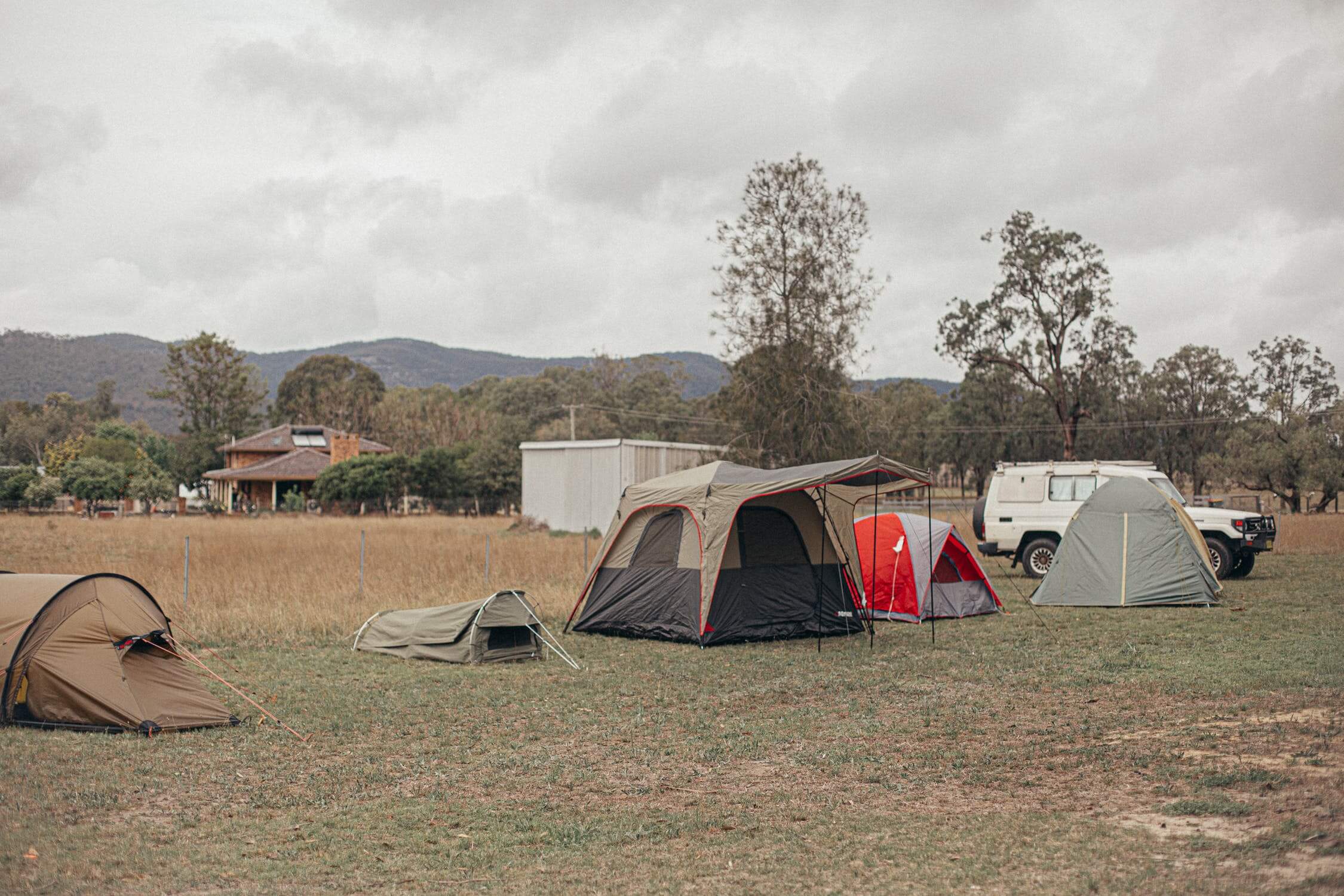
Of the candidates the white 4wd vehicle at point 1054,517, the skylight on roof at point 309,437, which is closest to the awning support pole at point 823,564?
the white 4wd vehicle at point 1054,517

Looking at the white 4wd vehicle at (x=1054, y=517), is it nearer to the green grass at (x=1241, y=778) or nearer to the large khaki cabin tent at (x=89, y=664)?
the green grass at (x=1241, y=778)

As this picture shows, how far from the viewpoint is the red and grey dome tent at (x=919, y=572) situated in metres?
15.4

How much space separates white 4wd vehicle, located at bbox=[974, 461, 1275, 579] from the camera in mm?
19312

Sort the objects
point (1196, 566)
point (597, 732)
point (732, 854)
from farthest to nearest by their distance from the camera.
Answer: point (1196, 566), point (597, 732), point (732, 854)

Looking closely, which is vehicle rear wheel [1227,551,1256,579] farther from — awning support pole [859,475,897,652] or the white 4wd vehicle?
awning support pole [859,475,897,652]

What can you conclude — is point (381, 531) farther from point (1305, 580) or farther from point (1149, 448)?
point (1149, 448)

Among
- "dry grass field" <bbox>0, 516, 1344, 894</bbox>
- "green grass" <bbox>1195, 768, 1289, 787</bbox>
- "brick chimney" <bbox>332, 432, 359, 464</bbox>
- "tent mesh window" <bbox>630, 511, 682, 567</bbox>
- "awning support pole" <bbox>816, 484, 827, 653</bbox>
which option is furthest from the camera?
"brick chimney" <bbox>332, 432, 359, 464</bbox>

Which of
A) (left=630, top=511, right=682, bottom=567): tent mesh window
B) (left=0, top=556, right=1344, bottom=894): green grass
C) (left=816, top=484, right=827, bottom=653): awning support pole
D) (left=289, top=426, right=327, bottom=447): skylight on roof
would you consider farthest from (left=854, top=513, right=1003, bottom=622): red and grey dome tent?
(left=289, top=426, right=327, bottom=447): skylight on roof

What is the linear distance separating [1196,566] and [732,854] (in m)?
13.0

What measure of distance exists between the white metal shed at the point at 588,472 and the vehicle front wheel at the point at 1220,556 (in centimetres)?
1631

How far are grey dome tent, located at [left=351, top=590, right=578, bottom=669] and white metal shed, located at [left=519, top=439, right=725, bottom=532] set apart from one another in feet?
71.2

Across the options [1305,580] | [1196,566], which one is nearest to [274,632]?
[1196,566]

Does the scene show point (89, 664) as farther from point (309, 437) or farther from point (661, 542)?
point (309, 437)

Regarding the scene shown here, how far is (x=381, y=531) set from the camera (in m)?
32.8
